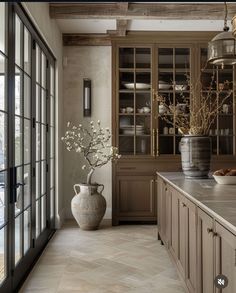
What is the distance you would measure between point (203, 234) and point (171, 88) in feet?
12.5

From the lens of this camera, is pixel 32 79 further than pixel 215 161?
No

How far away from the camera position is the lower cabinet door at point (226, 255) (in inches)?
61.2

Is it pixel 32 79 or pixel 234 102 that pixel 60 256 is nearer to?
pixel 32 79

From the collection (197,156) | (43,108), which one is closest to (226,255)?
(197,156)

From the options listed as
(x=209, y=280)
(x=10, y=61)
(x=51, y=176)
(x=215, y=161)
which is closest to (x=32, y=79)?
(x=10, y=61)

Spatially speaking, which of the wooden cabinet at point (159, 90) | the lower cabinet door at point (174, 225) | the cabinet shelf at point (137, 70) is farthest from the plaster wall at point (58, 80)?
the lower cabinet door at point (174, 225)

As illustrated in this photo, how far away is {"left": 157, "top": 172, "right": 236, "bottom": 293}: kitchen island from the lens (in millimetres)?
1668

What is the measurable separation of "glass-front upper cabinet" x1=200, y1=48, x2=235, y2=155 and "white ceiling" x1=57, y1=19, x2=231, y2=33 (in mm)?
433

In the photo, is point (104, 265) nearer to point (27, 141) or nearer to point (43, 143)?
point (27, 141)

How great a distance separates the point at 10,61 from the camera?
2.84 metres

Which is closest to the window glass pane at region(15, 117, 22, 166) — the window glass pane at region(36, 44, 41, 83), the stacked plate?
the window glass pane at region(36, 44, 41, 83)

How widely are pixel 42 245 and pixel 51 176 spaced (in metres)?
1.10

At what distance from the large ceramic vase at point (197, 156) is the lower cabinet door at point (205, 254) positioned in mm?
1477

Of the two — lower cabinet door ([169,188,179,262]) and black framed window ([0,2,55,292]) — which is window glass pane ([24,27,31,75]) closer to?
black framed window ([0,2,55,292])
